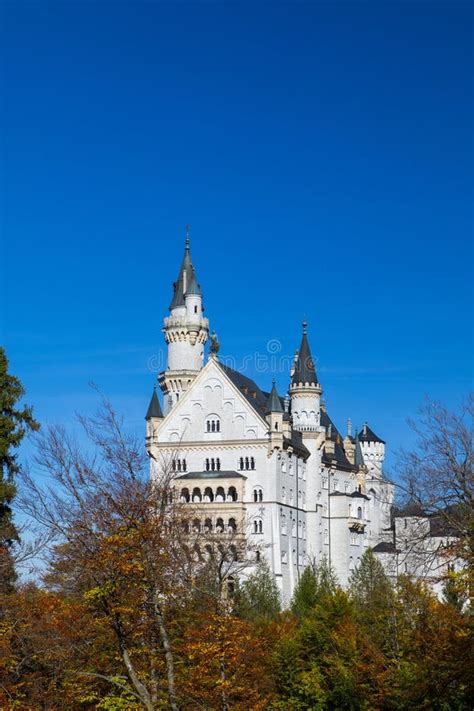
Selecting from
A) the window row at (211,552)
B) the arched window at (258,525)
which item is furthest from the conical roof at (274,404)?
the window row at (211,552)

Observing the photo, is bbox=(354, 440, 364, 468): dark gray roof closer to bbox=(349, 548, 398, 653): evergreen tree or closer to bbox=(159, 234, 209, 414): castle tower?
bbox=(159, 234, 209, 414): castle tower

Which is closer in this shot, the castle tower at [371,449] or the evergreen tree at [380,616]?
the evergreen tree at [380,616]

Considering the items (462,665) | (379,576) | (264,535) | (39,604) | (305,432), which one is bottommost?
(462,665)

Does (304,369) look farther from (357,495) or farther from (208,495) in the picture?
(208,495)

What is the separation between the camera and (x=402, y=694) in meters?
46.3

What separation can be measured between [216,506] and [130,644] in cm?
6999

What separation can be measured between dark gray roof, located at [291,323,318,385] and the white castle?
0.12 m

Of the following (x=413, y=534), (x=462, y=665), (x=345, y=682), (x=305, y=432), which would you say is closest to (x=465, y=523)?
(x=413, y=534)

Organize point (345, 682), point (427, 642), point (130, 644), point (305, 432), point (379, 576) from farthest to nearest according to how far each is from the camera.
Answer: point (305, 432) < point (379, 576) < point (345, 682) < point (427, 642) < point (130, 644)

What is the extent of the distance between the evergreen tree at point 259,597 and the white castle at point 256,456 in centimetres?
498

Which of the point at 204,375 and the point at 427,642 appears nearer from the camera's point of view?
the point at 427,642

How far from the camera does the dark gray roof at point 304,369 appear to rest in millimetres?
117438

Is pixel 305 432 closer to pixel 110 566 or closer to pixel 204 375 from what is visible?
pixel 204 375

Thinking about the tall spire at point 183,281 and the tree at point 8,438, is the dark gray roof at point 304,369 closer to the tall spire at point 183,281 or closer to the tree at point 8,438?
the tall spire at point 183,281
